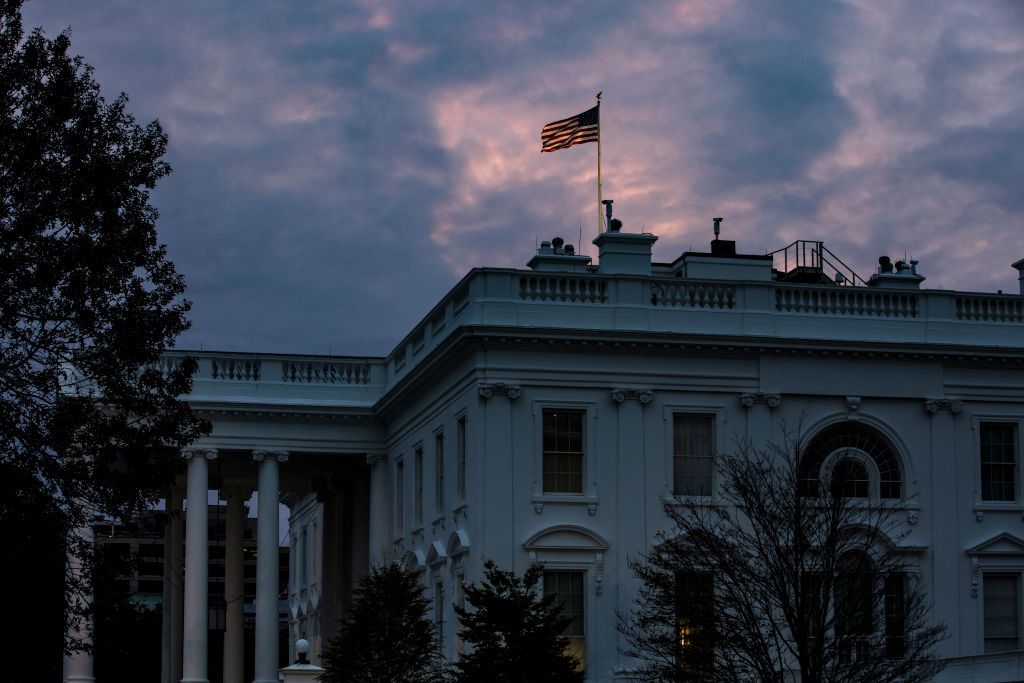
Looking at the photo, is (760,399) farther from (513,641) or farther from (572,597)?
(513,641)

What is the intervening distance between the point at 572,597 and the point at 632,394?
5.11 meters

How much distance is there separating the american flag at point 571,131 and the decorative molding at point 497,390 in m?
8.86

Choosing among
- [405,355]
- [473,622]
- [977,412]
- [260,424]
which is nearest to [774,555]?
[473,622]

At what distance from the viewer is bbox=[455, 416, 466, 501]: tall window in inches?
1818

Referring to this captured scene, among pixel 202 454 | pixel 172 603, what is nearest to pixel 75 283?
pixel 202 454

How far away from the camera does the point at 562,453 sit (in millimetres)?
44656

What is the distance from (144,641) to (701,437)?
68.0 metres

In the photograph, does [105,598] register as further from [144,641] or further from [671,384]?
[144,641]

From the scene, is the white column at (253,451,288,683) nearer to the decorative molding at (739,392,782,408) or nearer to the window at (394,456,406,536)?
the window at (394,456,406,536)

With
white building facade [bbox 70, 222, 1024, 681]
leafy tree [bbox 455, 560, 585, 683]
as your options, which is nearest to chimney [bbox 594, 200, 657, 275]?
white building facade [bbox 70, 222, 1024, 681]

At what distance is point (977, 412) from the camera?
47.1 meters

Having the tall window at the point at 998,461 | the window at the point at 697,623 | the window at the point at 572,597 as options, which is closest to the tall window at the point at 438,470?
the window at the point at 572,597

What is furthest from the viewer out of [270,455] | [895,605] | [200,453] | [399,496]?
[270,455]

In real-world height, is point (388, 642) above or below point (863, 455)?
below
